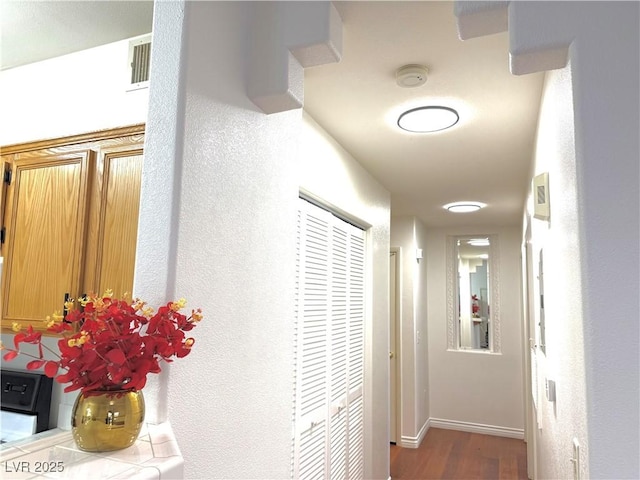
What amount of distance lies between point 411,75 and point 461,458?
4165 mm

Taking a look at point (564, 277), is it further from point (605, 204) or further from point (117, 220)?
point (117, 220)

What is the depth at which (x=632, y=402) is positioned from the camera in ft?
3.29

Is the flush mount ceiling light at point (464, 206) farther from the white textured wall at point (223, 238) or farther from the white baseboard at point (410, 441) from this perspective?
the white textured wall at point (223, 238)

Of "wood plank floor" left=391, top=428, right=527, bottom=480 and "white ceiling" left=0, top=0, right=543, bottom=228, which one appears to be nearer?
"white ceiling" left=0, top=0, right=543, bottom=228

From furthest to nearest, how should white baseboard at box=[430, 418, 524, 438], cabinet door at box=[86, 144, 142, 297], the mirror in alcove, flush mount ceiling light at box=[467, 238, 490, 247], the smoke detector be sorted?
flush mount ceiling light at box=[467, 238, 490, 247] < the mirror in alcove < white baseboard at box=[430, 418, 524, 438] < the smoke detector < cabinet door at box=[86, 144, 142, 297]

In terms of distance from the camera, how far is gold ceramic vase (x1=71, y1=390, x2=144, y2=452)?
99 cm

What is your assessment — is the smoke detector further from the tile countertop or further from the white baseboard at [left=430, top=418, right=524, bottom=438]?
the white baseboard at [left=430, top=418, right=524, bottom=438]

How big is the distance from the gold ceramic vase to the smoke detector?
1582 mm

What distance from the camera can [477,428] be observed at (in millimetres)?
5602

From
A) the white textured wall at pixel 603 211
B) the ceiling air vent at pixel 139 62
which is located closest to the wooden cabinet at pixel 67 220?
the ceiling air vent at pixel 139 62

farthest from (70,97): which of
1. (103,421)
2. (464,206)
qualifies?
(464,206)

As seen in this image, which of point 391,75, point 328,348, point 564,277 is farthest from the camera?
point 328,348

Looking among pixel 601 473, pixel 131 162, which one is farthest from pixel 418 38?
pixel 601 473

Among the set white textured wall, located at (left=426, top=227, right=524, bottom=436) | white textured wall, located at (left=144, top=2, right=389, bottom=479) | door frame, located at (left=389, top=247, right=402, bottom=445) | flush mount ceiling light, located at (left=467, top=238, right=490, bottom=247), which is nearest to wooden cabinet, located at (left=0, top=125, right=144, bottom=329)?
white textured wall, located at (left=144, top=2, right=389, bottom=479)
